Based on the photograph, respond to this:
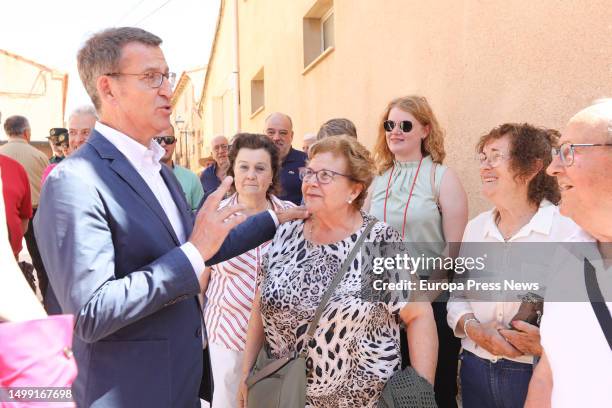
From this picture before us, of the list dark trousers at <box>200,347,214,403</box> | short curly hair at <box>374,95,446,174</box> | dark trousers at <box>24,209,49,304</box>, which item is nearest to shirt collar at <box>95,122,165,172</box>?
dark trousers at <box>200,347,214,403</box>

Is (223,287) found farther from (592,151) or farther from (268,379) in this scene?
(592,151)

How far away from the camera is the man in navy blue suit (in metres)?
1.54

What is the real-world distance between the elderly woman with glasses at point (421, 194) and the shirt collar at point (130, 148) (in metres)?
1.65

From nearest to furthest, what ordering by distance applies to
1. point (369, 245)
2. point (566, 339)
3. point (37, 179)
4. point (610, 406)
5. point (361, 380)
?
point (610, 406) < point (566, 339) < point (361, 380) < point (369, 245) < point (37, 179)

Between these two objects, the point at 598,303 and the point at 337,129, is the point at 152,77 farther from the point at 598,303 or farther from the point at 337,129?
the point at 337,129

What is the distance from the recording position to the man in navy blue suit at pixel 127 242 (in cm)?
154

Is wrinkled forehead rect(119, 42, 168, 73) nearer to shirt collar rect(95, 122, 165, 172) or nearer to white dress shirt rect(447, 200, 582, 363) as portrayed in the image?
shirt collar rect(95, 122, 165, 172)

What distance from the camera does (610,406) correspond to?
1.55 metres

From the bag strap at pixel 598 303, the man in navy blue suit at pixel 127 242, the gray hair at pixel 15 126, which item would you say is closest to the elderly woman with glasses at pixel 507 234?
the bag strap at pixel 598 303

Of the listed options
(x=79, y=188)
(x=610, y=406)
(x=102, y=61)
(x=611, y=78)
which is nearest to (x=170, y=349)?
(x=79, y=188)

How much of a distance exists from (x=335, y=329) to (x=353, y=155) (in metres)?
0.89

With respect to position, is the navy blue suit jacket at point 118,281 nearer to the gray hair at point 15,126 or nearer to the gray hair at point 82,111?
the gray hair at point 82,111

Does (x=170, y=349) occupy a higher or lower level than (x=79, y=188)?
lower

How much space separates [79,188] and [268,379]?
1289 millimetres
